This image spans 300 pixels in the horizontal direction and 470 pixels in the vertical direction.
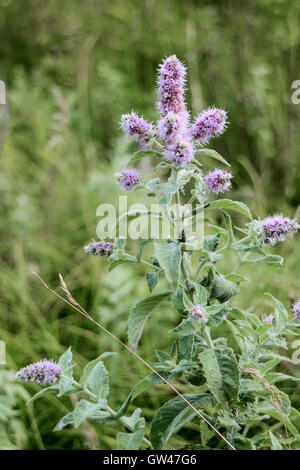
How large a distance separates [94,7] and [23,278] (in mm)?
2319

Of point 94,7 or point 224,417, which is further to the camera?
point 94,7

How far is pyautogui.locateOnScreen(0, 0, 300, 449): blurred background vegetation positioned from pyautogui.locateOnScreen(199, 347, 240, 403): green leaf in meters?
0.58

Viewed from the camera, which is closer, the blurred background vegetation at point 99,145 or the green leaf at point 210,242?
the green leaf at point 210,242

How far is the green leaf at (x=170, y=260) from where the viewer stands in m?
0.98

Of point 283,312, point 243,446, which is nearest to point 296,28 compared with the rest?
point 283,312

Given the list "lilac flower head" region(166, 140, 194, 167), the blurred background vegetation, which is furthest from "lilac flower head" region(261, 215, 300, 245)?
the blurred background vegetation

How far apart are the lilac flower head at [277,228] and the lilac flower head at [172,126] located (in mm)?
255

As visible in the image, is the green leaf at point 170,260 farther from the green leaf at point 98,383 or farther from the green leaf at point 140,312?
the green leaf at point 98,383

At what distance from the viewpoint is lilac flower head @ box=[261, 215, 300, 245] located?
1.10 m

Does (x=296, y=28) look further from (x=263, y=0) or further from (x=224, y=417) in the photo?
(x=224, y=417)

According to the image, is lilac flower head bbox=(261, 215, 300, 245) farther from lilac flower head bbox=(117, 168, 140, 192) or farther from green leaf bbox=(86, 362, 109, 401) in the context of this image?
green leaf bbox=(86, 362, 109, 401)

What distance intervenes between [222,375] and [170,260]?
0.86 ft

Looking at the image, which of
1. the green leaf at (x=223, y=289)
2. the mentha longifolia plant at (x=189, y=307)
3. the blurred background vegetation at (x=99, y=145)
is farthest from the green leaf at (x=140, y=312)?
the blurred background vegetation at (x=99, y=145)

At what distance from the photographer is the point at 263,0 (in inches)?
120
